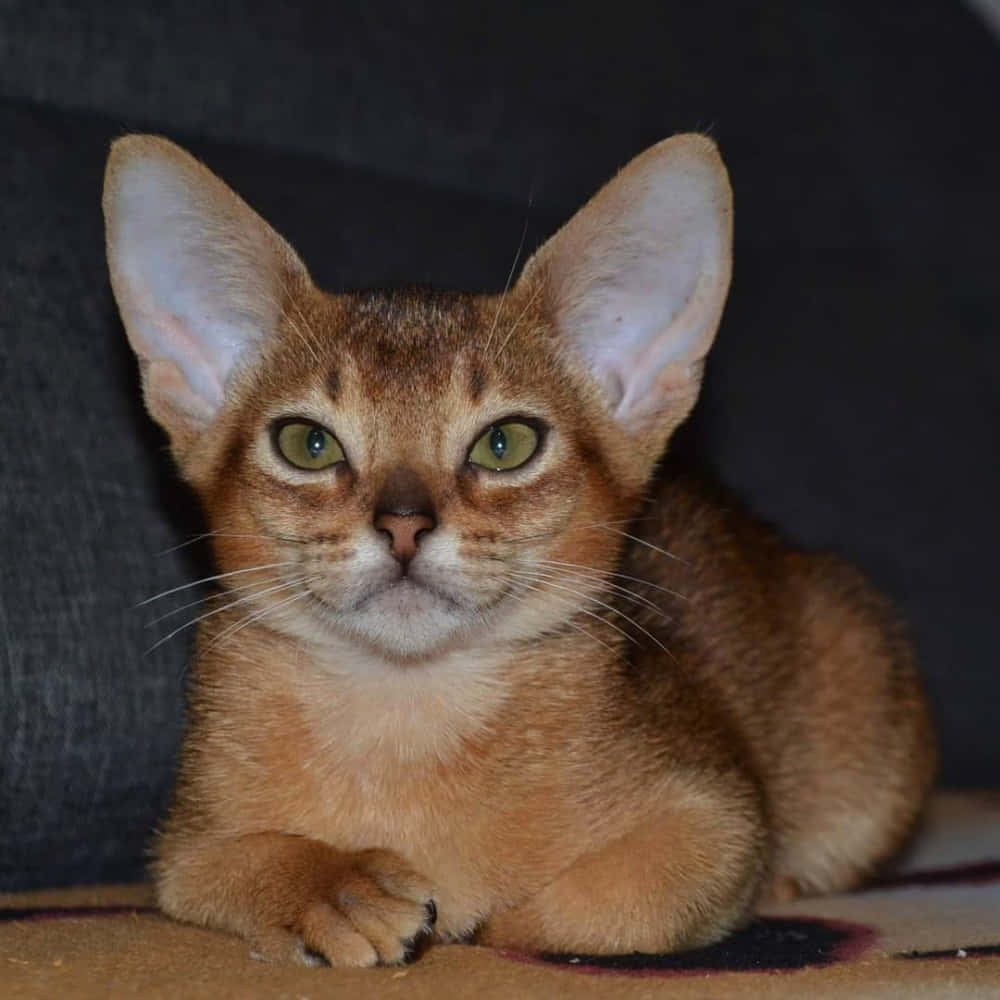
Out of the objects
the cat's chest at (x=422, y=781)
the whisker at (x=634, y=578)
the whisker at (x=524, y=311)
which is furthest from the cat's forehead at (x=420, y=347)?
the cat's chest at (x=422, y=781)

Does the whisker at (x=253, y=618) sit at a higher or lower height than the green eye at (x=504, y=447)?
lower

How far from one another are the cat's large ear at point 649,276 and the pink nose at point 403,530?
1.51ft

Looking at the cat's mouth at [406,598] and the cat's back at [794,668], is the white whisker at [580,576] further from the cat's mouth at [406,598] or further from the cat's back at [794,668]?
the cat's back at [794,668]

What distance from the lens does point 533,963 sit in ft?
5.24

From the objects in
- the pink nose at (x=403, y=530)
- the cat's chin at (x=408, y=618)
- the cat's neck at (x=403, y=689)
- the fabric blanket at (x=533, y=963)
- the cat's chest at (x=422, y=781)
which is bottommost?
the fabric blanket at (x=533, y=963)

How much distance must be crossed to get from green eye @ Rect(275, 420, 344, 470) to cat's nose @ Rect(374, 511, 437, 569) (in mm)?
179

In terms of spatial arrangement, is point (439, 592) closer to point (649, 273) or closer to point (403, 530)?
point (403, 530)

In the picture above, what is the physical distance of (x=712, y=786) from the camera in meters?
1.92

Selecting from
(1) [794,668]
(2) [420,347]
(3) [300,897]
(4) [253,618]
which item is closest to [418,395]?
(2) [420,347]

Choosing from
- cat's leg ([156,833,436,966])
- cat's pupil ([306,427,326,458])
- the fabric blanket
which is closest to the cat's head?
cat's pupil ([306,427,326,458])

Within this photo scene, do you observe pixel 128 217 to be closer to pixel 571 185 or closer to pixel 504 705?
pixel 504 705

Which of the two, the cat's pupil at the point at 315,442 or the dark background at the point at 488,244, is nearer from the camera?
the cat's pupil at the point at 315,442

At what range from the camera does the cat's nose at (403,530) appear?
1.63 metres

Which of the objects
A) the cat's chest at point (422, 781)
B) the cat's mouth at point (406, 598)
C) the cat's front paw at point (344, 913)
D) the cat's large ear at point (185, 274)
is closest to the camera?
the cat's front paw at point (344, 913)
